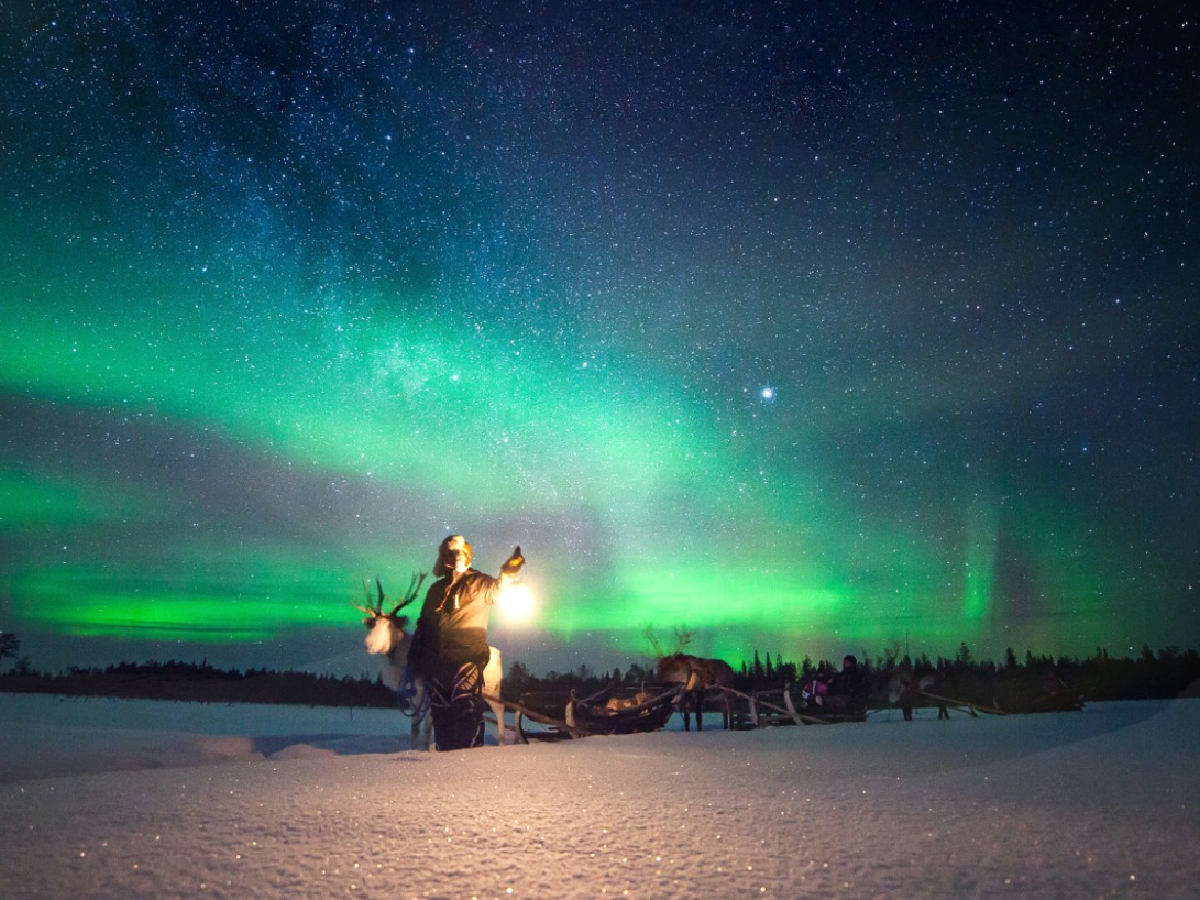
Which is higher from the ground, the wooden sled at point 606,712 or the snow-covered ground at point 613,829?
the snow-covered ground at point 613,829

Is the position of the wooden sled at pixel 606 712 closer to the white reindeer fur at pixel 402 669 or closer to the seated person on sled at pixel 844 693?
the white reindeer fur at pixel 402 669

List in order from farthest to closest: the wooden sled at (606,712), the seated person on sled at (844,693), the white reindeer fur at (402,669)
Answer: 1. the seated person on sled at (844,693)
2. the wooden sled at (606,712)
3. the white reindeer fur at (402,669)

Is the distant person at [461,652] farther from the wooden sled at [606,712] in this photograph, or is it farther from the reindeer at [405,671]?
the wooden sled at [606,712]

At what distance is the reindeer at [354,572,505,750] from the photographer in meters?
9.93

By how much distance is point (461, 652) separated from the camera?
29.9 ft

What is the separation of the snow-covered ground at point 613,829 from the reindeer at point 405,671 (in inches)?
115

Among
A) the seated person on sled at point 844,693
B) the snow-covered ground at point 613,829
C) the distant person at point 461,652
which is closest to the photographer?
the snow-covered ground at point 613,829

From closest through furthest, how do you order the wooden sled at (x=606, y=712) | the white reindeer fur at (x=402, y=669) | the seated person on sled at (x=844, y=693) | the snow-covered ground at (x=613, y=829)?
the snow-covered ground at (x=613, y=829) < the white reindeer fur at (x=402, y=669) < the wooden sled at (x=606, y=712) < the seated person on sled at (x=844, y=693)

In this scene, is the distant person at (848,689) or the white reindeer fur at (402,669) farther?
the distant person at (848,689)

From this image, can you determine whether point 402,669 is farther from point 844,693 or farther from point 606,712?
point 844,693

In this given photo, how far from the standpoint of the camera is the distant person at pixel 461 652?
29.7ft

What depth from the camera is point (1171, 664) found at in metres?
29.6

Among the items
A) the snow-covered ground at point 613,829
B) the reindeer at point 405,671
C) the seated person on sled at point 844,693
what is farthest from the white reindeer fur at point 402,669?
the seated person on sled at point 844,693

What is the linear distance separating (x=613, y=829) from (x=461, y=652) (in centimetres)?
557
